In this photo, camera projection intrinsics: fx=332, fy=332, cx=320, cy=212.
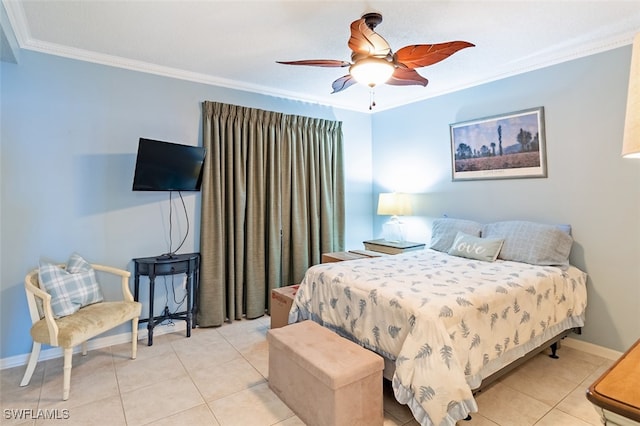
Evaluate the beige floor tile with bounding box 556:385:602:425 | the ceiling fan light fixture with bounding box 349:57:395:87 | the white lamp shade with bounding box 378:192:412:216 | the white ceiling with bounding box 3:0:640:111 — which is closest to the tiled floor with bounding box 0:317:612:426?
the beige floor tile with bounding box 556:385:602:425

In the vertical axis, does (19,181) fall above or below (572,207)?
above

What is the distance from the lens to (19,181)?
2775 mm

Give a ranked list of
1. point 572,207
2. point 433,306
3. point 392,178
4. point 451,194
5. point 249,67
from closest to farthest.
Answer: point 433,306 < point 572,207 < point 249,67 < point 451,194 < point 392,178

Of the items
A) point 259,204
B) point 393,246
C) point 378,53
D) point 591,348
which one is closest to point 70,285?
point 259,204

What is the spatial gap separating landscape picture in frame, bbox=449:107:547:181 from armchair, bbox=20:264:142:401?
3709 mm

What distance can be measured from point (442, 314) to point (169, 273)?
8.04 feet

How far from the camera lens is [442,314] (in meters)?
1.85

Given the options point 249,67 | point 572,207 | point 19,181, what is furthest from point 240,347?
point 572,207

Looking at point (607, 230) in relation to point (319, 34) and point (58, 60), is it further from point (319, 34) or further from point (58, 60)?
point (58, 60)

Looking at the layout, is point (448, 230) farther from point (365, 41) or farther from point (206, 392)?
point (206, 392)

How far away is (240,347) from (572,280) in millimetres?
2941

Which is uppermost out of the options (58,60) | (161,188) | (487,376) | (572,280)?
(58,60)

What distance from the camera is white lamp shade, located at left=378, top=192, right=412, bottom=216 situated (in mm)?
4242

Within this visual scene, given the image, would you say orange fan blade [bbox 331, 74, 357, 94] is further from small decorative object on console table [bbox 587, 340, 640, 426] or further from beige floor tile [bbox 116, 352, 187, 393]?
beige floor tile [bbox 116, 352, 187, 393]
